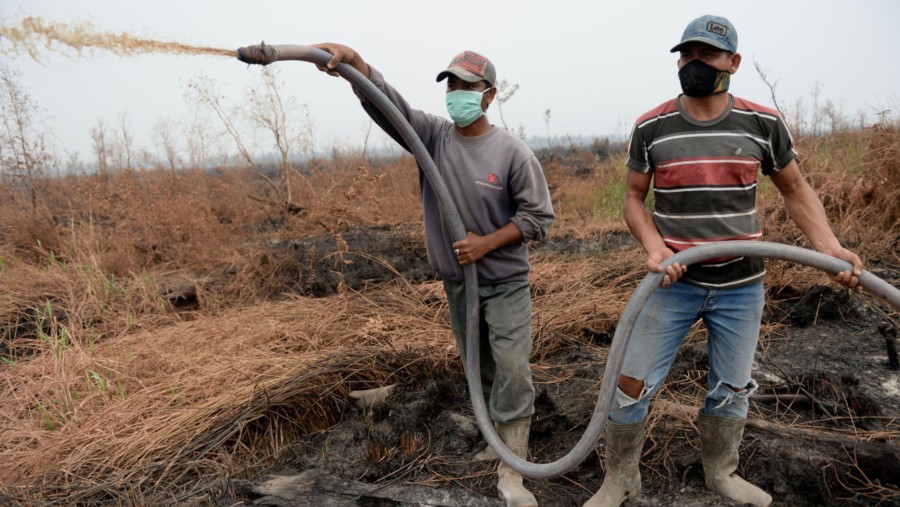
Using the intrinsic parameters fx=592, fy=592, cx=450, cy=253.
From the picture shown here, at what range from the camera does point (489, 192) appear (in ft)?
8.71

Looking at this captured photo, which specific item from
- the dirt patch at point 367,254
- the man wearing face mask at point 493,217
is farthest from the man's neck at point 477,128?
the dirt patch at point 367,254

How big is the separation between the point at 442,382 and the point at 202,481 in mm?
1442

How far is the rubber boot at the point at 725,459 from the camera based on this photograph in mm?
2527

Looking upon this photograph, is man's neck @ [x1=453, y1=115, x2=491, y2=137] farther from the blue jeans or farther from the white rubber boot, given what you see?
the white rubber boot

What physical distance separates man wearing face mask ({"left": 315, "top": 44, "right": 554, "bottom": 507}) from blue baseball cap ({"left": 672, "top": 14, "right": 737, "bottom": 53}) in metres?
0.81

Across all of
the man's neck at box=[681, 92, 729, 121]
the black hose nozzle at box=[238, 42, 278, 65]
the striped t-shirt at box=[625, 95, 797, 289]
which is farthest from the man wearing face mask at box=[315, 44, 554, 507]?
the man's neck at box=[681, 92, 729, 121]

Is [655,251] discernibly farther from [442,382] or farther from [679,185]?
[442,382]

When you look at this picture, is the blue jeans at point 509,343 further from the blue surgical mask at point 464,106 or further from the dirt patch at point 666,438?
the blue surgical mask at point 464,106

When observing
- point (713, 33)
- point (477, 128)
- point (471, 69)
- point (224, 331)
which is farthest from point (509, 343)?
point (224, 331)

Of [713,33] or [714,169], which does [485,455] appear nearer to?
[714,169]

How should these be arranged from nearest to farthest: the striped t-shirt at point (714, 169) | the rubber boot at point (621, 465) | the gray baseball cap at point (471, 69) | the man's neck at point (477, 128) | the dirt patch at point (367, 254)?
the striped t-shirt at point (714, 169) → the rubber boot at point (621, 465) → the gray baseball cap at point (471, 69) → the man's neck at point (477, 128) → the dirt patch at point (367, 254)

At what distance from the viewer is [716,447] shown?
257 centimetres

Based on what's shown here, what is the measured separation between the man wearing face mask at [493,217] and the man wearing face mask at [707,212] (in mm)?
441

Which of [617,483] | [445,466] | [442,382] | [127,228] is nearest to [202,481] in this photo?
[445,466]
